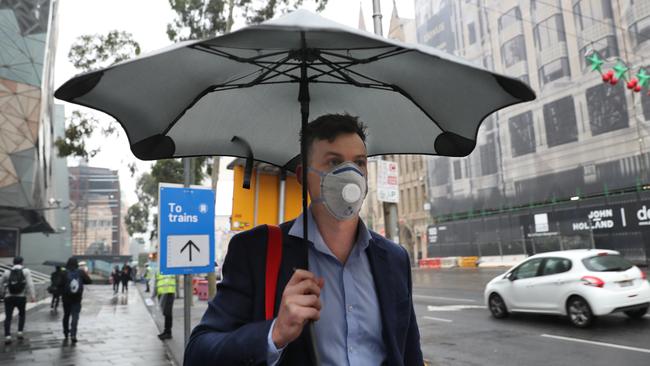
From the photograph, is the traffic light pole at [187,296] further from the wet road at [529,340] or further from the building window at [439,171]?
the building window at [439,171]

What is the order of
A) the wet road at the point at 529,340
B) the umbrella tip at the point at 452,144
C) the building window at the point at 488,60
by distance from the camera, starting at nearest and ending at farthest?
the umbrella tip at the point at 452,144 → the wet road at the point at 529,340 → the building window at the point at 488,60

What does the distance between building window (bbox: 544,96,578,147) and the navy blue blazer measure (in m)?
30.3

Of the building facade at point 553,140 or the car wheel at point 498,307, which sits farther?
the building facade at point 553,140

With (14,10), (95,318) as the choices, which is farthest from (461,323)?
(14,10)

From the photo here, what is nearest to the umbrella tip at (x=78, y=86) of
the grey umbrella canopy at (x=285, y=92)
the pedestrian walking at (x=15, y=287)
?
the grey umbrella canopy at (x=285, y=92)

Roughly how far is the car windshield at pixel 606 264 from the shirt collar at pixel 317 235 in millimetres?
9597

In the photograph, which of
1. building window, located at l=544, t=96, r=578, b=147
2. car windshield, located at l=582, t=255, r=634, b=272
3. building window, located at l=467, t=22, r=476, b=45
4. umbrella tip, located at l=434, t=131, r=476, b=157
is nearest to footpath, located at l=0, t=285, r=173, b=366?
umbrella tip, located at l=434, t=131, r=476, b=157

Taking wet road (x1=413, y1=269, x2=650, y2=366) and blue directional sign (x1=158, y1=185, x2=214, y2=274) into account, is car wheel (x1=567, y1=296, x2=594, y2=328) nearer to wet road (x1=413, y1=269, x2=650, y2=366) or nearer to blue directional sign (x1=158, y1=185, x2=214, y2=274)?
wet road (x1=413, y1=269, x2=650, y2=366)

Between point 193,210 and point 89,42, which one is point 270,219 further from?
point 89,42

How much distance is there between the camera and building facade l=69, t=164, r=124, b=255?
288 feet

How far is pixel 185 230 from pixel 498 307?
8.13m

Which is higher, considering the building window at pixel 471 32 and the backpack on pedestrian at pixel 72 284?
the building window at pixel 471 32

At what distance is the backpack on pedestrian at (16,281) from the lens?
10.7 meters

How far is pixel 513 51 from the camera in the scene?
33.1m
